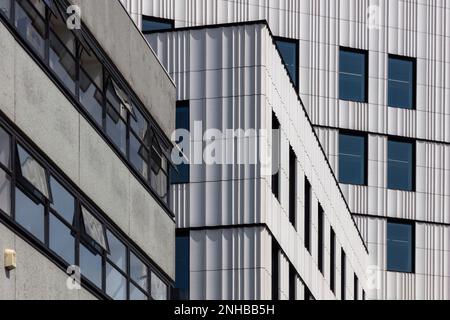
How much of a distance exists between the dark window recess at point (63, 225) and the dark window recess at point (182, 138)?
12.1 m

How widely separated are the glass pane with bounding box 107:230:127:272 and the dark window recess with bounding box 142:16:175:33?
33.7 metres

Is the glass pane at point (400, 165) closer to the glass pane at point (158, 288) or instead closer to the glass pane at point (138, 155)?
the glass pane at point (158, 288)

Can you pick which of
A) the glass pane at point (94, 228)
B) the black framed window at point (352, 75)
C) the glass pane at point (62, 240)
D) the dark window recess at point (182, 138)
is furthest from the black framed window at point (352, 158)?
the glass pane at point (62, 240)

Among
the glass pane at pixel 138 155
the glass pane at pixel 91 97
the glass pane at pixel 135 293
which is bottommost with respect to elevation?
the glass pane at pixel 135 293

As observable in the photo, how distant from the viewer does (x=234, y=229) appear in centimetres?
4512

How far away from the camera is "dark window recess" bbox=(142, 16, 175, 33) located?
64.8 metres

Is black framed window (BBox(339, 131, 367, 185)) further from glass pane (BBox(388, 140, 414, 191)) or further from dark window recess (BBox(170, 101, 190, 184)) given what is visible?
dark window recess (BBox(170, 101, 190, 184))

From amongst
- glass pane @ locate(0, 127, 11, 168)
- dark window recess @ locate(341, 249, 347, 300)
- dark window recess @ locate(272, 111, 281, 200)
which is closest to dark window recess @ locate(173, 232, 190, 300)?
dark window recess @ locate(272, 111, 281, 200)

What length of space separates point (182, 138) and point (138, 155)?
1190 centimetres

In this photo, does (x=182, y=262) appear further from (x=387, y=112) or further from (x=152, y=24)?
(x=387, y=112)

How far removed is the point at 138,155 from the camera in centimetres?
3372

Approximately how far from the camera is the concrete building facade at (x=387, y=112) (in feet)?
229

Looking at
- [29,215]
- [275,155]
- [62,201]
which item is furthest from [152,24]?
[29,215]
